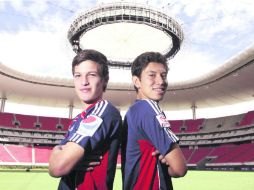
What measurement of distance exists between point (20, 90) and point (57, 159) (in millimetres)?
38470

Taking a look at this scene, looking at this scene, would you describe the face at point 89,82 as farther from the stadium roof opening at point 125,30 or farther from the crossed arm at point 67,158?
the stadium roof opening at point 125,30

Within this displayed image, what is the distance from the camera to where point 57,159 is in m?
1.84

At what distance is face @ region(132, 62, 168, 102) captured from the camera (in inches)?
94.8

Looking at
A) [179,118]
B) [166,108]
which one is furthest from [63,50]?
[179,118]

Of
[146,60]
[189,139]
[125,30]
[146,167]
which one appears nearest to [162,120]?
[146,167]

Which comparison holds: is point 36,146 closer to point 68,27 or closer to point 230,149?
point 68,27

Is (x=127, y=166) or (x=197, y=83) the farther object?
(x=197, y=83)

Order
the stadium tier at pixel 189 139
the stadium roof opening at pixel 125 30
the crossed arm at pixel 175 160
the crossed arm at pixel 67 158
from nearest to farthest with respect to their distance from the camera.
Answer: the crossed arm at pixel 67 158 < the crossed arm at pixel 175 160 < the stadium roof opening at pixel 125 30 < the stadium tier at pixel 189 139

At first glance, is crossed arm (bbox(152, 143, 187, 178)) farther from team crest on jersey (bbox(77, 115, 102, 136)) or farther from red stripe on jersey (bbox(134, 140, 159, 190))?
team crest on jersey (bbox(77, 115, 102, 136))

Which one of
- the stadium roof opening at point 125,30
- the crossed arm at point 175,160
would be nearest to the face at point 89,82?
the crossed arm at point 175,160

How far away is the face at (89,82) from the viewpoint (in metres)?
2.21

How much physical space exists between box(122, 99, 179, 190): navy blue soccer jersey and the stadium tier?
105 feet

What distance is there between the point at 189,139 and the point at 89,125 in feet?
147

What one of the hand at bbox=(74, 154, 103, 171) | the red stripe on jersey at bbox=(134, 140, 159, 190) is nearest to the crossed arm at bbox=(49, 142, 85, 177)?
the hand at bbox=(74, 154, 103, 171)
